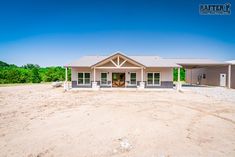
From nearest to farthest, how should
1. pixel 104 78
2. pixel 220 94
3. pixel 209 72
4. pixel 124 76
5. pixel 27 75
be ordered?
pixel 220 94, pixel 104 78, pixel 124 76, pixel 209 72, pixel 27 75

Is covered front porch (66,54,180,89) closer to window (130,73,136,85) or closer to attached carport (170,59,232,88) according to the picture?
window (130,73,136,85)

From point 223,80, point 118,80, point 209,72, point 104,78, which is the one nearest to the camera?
point 104,78

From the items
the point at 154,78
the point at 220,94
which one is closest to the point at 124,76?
the point at 154,78

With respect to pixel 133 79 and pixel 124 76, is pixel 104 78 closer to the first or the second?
pixel 124 76

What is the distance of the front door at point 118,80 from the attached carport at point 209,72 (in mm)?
8324

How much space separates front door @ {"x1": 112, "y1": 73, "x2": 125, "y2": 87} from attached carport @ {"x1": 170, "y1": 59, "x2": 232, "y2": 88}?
832cm

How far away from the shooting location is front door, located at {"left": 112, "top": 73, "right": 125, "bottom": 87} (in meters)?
20.3

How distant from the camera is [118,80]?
20516 millimetres

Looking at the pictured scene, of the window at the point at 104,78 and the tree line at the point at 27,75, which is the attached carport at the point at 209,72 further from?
the tree line at the point at 27,75

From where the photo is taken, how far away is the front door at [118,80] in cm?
2034

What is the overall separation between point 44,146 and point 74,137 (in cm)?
89

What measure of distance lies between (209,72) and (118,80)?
1609 centimetres

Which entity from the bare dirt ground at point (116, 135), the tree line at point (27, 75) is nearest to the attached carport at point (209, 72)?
the bare dirt ground at point (116, 135)

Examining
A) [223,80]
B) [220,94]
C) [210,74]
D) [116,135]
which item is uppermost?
[210,74]
